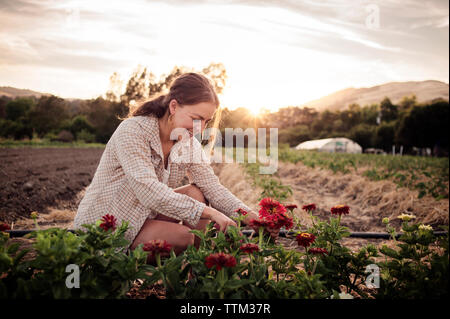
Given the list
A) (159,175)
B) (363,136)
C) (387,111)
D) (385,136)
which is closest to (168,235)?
(159,175)

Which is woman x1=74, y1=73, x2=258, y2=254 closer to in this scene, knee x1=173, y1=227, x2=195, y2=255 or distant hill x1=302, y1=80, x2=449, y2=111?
knee x1=173, y1=227, x2=195, y2=255

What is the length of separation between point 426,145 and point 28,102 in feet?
115

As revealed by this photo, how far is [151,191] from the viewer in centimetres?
165

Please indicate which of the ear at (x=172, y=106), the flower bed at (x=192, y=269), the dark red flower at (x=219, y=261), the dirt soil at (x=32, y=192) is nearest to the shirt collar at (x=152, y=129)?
the ear at (x=172, y=106)

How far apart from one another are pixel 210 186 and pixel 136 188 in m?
0.67

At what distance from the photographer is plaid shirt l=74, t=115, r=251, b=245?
1653mm

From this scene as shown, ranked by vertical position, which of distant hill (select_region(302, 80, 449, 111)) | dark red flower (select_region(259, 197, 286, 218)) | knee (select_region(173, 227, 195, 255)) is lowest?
knee (select_region(173, 227, 195, 255))

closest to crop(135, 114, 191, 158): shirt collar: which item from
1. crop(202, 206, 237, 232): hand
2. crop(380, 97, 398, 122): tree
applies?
crop(202, 206, 237, 232): hand

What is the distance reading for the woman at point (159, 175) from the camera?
1.66m

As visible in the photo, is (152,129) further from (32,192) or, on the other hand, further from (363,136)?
(363,136)

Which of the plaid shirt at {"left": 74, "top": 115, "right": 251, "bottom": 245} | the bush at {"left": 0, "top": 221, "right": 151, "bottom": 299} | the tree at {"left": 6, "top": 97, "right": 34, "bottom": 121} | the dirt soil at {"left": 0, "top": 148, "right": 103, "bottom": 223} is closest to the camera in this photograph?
the bush at {"left": 0, "top": 221, "right": 151, "bottom": 299}

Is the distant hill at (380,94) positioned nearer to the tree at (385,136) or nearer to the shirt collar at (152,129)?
the tree at (385,136)
